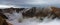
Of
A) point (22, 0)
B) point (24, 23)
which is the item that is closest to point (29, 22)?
point (24, 23)

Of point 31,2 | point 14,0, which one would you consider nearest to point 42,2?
point 31,2

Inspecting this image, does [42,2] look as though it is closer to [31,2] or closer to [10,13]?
[31,2]

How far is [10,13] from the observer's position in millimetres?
545

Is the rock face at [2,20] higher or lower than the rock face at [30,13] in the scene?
lower

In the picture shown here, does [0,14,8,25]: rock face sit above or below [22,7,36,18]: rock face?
below

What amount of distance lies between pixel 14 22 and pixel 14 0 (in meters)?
0.13

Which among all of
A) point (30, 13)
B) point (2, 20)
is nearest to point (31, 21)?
point (30, 13)

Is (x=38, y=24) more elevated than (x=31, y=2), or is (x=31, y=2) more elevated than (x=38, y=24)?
(x=31, y=2)

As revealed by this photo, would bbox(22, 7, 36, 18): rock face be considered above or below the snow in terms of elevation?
above

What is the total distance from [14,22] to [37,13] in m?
0.14

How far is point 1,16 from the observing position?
0.53m

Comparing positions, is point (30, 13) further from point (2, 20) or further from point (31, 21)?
point (2, 20)

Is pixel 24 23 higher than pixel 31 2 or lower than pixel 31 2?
lower

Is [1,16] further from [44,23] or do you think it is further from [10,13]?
[44,23]
